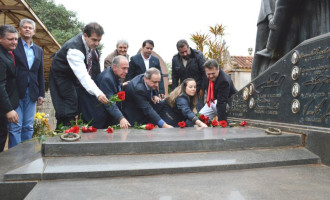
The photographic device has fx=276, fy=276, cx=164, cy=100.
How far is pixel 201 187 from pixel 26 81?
298cm

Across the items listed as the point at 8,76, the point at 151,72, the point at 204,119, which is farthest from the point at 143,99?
the point at 8,76

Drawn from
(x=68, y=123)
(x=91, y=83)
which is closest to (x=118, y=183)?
(x=91, y=83)

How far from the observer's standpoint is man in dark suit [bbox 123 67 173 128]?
4227 mm

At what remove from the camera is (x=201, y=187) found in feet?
6.50

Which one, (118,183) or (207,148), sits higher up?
(207,148)

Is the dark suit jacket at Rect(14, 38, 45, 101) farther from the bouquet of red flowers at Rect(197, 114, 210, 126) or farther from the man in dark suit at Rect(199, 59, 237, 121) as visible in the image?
the man in dark suit at Rect(199, 59, 237, 121)

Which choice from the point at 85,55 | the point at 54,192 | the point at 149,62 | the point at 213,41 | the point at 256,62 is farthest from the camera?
the point at 213,41

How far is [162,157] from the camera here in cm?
253

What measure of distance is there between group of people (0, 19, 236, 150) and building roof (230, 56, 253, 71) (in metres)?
15.3

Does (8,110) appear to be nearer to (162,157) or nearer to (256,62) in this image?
(162,157)

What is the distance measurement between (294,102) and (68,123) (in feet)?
9.62

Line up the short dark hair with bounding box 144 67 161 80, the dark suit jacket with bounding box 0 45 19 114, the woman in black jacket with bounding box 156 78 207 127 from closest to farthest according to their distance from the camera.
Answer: the dark suit jacket with bounding box 0 45 19 114
the short dark hair with bounding box 144 67 161 80
the woman in black jacket with bounding box 156 78 207 127

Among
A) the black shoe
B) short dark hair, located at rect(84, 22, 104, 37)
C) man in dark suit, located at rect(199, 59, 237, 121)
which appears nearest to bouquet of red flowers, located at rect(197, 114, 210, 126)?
man in dark suit, located at rect(199, 59, 237, 121)

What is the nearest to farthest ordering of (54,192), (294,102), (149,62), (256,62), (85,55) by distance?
1. (54,192)
2. (294,102)
3. (85,55)
4. (256,62)
5. (149,62)
